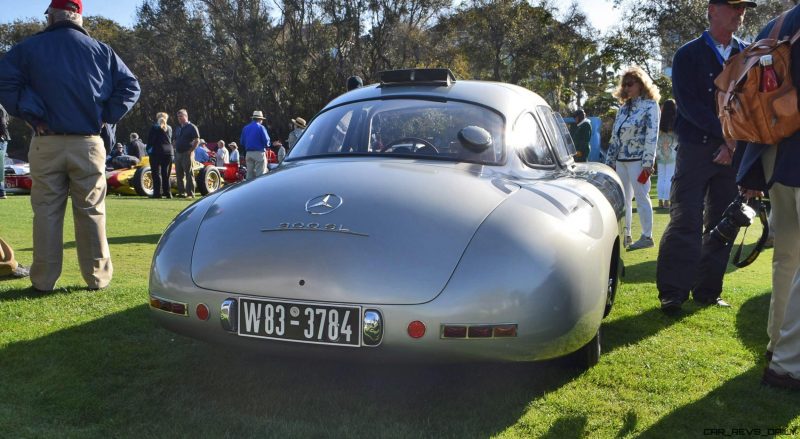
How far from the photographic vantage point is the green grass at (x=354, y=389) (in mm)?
2561

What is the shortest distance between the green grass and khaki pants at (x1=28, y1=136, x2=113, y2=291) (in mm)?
494

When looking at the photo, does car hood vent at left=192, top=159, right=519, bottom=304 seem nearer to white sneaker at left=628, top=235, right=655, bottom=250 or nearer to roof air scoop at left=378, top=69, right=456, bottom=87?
roof air scoop at left=378, top=69, right=456, bottom=87

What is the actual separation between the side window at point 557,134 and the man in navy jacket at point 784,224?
3.29 feet

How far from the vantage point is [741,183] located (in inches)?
136

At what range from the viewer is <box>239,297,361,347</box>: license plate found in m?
2.40

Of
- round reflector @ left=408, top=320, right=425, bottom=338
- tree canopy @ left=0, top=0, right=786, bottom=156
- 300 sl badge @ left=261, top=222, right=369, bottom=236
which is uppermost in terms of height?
tree canopy @ left=0, top=0, right=786, bottom=156

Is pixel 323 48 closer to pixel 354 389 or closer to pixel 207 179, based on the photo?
pixel 207 179

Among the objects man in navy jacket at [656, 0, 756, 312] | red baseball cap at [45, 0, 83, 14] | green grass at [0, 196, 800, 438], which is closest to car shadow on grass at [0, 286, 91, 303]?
green grass at [0, 196, 800, 438]

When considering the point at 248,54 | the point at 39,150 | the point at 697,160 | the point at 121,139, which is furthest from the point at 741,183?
the point at 121,139

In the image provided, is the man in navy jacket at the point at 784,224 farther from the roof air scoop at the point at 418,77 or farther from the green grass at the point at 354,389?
the roof air scoop at the point at 418,77

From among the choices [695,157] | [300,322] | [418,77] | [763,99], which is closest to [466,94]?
[418,77]

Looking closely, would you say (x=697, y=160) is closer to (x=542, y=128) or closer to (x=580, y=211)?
(x=542, y=128)

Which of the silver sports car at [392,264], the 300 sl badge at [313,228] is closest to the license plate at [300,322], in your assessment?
the silver sports car at [392,264]

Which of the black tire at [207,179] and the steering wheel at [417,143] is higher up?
the steering wheel at [417,143]
